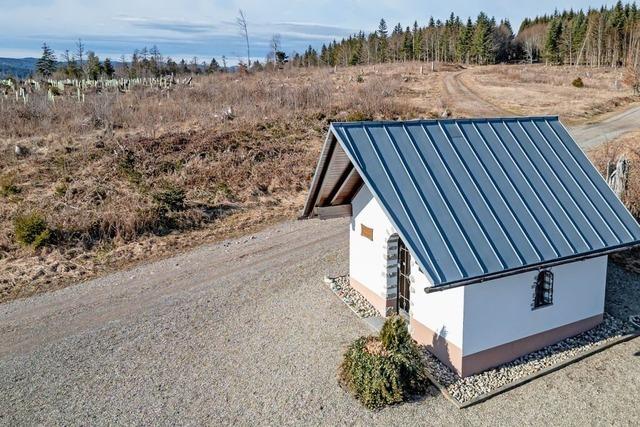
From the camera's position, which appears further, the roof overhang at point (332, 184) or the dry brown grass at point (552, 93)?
the dry brown grass at point (552, 93)

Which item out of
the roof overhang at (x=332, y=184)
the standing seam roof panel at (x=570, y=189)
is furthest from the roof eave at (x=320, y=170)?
the standing seam roof panel at (x=570, y=189)

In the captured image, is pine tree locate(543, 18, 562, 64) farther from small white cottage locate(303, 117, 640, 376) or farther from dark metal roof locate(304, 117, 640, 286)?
dark metal roof locate(304, 117, 640, 286)

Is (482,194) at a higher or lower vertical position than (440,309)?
higher

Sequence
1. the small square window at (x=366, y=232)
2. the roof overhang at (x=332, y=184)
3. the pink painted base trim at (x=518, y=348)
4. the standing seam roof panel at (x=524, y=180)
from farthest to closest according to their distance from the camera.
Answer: the small square window at (x=366, y=232)
the roof overhang at (x=332, y=184)
the standing seam roof panel at (x=524, y=180)
the pink painted base trim at (x=518, y=348)

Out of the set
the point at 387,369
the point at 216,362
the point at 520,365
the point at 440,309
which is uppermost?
the point at 440,309

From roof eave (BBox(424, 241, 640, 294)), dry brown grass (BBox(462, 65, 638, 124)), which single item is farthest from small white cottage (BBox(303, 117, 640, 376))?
dry brown grass (BBox(462, 65, 638, 124))

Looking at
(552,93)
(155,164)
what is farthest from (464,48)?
(155,164)

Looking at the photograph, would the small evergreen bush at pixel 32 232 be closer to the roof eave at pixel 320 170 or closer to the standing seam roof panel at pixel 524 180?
the roof eave at pixel 320 170

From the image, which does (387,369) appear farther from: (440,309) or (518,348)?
(518,348)
